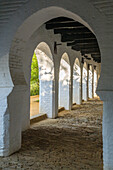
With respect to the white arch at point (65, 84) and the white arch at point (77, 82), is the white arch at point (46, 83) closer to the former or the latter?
the white arch at point (65, 84)

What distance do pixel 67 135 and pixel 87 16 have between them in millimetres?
3996

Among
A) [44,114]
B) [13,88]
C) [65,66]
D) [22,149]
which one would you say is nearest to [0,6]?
[13,88]

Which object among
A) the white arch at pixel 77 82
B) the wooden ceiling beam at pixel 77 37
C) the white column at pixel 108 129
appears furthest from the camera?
the white arch at pixel 77 82

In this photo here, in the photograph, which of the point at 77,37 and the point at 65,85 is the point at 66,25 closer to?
the point at 77,37

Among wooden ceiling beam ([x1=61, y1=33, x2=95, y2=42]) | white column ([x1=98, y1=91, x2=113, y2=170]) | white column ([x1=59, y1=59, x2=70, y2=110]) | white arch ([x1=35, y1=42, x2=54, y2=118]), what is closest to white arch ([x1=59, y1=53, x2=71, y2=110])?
white column ([x1=59, y1=59, x2=70, y2=110])

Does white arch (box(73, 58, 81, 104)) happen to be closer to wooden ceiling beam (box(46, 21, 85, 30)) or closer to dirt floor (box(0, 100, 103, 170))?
wooden ceiling beam (box(46, 21, 85, 30))

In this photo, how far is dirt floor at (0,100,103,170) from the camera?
14.2ft

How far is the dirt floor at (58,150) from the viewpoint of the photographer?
434 cm

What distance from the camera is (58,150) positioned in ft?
17.4

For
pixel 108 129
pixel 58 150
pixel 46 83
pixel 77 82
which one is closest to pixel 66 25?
pixel 46 83

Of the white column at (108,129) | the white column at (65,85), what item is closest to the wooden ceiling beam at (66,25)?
the white column at (108,129)

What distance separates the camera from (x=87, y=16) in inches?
169

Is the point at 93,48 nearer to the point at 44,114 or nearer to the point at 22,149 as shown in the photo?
the point at 44,114

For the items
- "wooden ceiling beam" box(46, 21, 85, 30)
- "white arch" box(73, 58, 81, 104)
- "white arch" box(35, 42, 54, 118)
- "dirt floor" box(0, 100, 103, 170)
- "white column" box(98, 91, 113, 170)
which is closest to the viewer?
"white column" box(98, 91, 113, 170)
